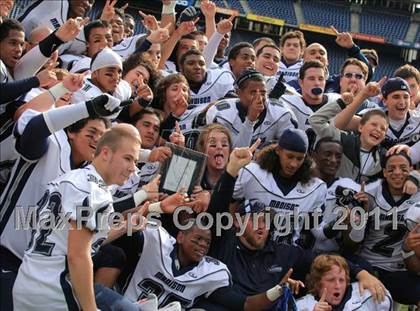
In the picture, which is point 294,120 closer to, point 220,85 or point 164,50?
point 220,85

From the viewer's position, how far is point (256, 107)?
5.50 m

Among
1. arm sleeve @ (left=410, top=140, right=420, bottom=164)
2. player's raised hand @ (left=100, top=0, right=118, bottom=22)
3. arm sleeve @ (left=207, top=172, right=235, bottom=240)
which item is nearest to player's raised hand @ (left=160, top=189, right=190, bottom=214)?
arm sleeve @ (left=207, top=172, right=235, bottom=240)

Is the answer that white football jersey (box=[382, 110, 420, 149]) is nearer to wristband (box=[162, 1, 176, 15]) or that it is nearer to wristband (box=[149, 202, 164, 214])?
wristband (box=[149, 202, 164, 214])

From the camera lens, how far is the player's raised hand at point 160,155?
Result: 449 centimetres

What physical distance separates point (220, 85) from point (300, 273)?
2.36m

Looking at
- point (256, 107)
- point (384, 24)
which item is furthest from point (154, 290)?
point (384, 24)

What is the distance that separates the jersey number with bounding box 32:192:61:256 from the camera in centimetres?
322

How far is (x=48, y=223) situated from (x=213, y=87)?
349cm

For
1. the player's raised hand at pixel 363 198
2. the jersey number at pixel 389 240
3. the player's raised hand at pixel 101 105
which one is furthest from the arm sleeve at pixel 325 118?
the player's raised hand at pixel 101 105

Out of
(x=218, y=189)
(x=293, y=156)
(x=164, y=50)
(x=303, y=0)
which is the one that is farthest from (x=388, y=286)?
(x=303, y=0)

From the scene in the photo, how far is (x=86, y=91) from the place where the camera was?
Result: 16.1 ft

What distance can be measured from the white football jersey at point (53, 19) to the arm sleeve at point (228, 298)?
3.33 meters

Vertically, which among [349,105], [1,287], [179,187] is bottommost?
[1,287]

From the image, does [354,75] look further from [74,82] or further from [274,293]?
[74,82]
